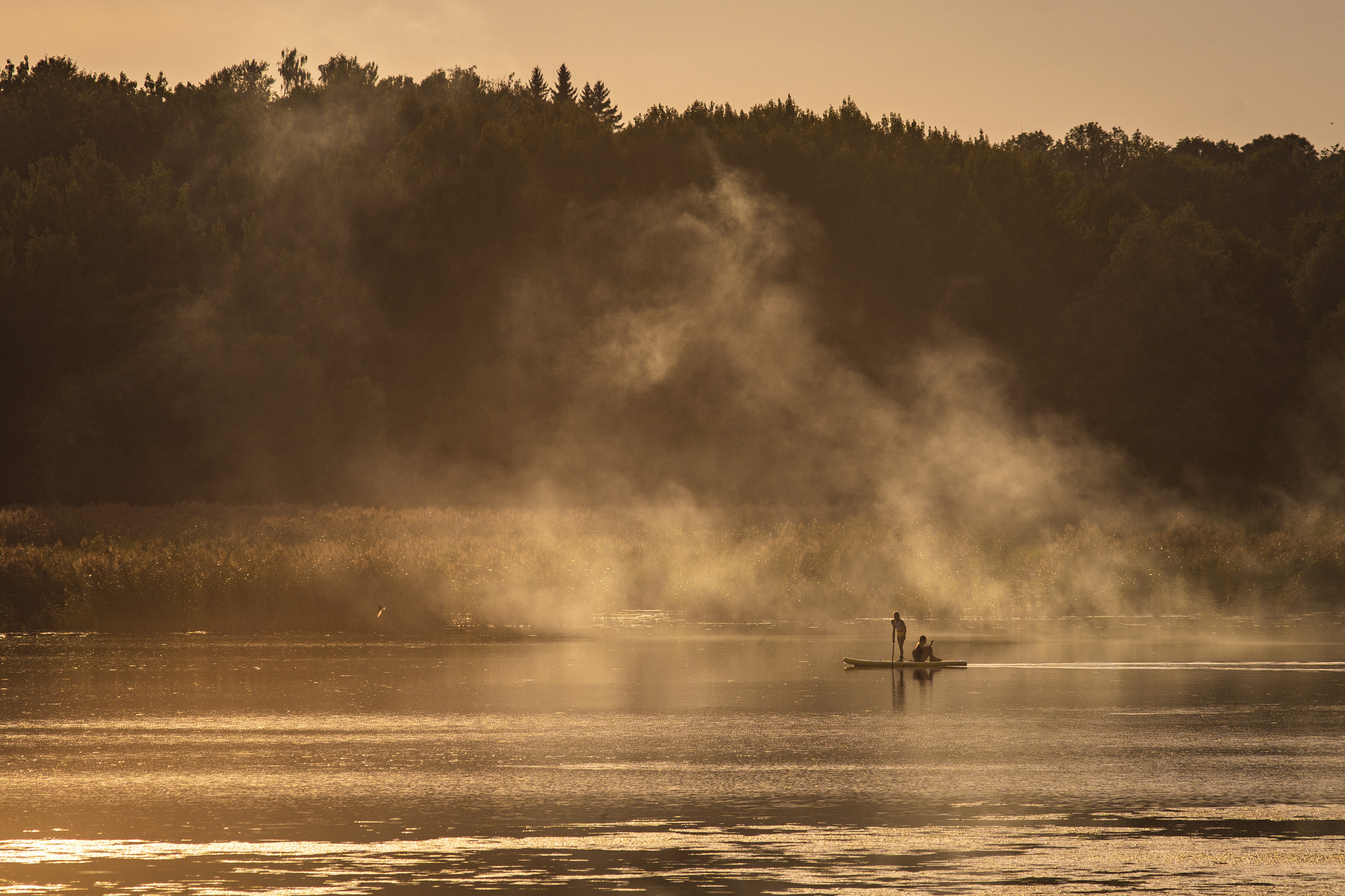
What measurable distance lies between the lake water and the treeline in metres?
40.2

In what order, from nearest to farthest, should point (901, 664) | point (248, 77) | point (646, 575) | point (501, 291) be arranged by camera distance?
point (901, 664)
point (646, 575)
point (501, 291)
point (248, 77)

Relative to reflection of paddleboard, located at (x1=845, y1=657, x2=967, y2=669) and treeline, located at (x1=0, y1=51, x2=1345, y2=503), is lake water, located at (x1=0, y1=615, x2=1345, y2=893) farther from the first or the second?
treeline, located at (x1=0, y1=51, x2=1345, y2=503)

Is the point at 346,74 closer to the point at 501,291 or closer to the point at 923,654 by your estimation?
the point at 501,291

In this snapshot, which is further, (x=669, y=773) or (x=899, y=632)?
(x=899, y=632)

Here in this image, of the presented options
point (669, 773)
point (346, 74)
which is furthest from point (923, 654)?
point (346, 74)

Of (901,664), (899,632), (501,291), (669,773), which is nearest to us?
(669,773)

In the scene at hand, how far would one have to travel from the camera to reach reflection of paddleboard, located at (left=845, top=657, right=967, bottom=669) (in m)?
25.1

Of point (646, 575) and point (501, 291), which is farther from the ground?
point (501, 291)

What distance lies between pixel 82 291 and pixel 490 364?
17415mm

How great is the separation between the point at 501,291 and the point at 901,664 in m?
54.2

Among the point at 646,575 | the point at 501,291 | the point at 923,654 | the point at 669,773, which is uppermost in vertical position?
the point at 501,291

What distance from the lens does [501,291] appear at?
77.0 m

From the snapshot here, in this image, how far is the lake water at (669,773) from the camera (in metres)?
11.8

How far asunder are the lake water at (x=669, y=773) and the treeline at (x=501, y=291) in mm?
40160
